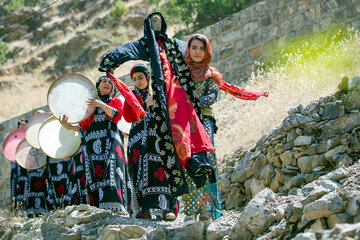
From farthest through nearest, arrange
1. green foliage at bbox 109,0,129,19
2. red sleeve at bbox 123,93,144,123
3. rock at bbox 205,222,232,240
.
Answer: green foliage at bbox 109,0,129,19 → red sleeve at bbox 123,93,144,123 → rock at bbox 205,222,232,240

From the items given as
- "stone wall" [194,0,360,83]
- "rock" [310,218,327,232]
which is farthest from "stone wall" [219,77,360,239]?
"stone wall" [194,0,360,83]

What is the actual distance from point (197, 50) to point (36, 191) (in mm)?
4373

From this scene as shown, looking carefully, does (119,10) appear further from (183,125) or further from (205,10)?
(183,125)

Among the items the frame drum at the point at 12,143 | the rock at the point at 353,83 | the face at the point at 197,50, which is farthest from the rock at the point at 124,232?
the frame drum at the point at 12,143

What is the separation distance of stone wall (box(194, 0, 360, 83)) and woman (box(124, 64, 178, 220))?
5303mm

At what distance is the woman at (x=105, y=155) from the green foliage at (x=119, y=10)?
52.6 feet

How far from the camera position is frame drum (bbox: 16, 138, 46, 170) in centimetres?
821

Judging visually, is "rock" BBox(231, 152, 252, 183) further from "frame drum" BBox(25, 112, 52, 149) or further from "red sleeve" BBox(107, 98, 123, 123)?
"frame drum" BBox(25, 112, 52, 149)

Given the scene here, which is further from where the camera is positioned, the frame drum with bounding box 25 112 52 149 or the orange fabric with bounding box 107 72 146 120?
the frame drum with bounding box 25 112 52 149

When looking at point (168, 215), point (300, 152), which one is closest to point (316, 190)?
point (300, 152)

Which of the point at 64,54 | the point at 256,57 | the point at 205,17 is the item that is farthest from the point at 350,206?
the point at 64,54

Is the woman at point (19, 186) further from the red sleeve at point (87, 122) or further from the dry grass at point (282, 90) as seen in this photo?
the dry grass at point (282, 90)

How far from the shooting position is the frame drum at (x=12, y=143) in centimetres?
892

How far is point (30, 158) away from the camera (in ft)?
27.2
